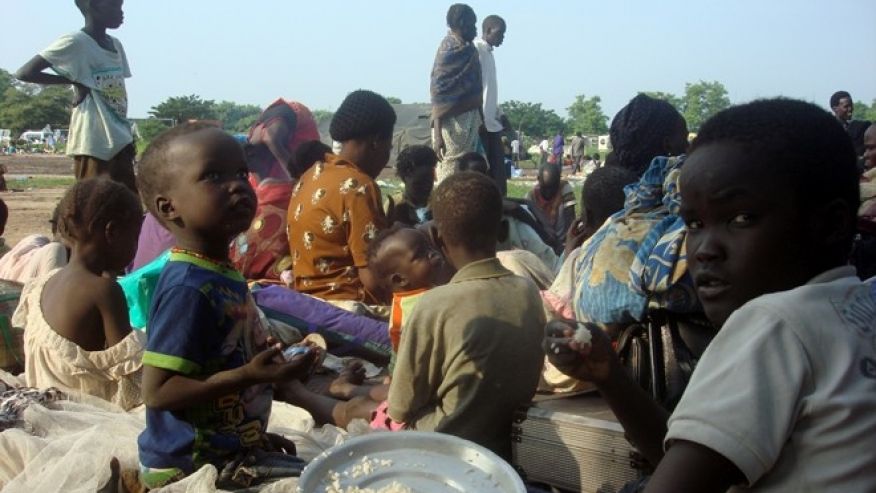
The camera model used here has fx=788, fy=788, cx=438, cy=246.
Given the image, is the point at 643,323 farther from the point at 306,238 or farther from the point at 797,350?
the point at 306,238

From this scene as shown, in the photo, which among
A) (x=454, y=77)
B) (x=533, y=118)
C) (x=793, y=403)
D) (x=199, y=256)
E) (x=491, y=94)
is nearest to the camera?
(x=793, y=403)

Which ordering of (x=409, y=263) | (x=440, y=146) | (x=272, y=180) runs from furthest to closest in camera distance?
(x=440, y=146), (x=272, y=180), (x=409, y=263)

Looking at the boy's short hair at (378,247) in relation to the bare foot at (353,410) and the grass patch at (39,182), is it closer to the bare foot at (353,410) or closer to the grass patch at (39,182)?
the bare foot at (353,410)

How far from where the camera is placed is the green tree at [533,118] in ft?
189

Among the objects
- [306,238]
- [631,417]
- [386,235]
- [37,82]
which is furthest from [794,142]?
[37,82]

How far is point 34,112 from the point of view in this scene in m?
51.2

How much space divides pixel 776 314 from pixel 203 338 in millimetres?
1555

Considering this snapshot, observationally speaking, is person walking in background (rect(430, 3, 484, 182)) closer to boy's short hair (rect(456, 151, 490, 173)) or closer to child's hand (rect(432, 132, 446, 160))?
child's hand (rect(432, 132, 446, 160))

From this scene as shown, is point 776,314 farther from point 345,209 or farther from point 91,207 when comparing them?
point 345,209

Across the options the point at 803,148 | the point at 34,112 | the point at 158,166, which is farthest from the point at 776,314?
the point at 34,112

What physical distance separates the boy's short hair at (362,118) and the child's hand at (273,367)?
2.62m

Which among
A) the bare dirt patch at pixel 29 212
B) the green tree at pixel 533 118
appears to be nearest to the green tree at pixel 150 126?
the bare dirt patch at pixel 29 212

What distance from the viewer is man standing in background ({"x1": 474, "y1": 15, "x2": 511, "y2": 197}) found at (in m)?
7.97

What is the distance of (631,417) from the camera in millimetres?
1781
